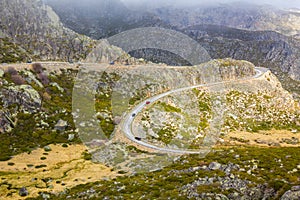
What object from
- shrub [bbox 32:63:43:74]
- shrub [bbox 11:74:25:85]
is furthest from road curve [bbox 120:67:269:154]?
shrub [bbox 32:63:43:74]

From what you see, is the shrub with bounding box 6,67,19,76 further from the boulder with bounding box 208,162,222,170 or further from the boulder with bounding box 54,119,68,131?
the boulder with bounding box 208,162,222,170

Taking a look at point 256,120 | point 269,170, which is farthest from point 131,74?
point 269,170

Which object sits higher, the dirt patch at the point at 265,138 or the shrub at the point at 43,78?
the shrub at the point at 43,78

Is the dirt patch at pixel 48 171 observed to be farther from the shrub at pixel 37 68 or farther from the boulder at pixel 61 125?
the shrub at pixel 37 68

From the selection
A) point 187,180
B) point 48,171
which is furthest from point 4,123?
point 187,180

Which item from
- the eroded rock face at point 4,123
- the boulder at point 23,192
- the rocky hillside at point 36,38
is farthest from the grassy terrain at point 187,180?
the rocky hillside at point 36,38

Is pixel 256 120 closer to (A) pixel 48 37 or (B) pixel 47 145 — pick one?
(B) pixel 47 145
